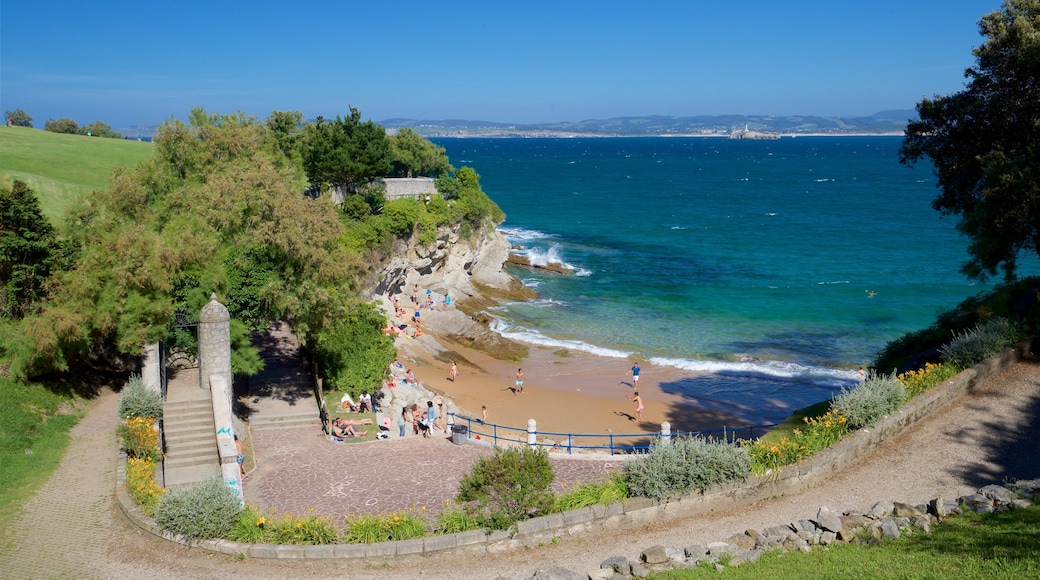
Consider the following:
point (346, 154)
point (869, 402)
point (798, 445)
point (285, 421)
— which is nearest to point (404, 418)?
point (285, 421)

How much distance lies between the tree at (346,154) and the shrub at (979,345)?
99.2 feet

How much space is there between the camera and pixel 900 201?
9888 cm

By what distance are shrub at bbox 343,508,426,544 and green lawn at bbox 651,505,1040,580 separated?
425 cm

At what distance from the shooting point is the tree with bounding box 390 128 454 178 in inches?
2051

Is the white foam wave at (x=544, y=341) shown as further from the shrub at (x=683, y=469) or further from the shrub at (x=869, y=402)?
the shrub at (x=683, y=469)

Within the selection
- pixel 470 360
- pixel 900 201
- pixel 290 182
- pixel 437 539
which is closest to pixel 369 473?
pixel 437 539

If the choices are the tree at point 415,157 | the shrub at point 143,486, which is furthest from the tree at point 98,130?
the shrub at point 143,486

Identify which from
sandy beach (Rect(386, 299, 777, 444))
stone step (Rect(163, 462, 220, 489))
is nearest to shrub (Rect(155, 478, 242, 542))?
stone step (Rect(163, 462, 220, 489))

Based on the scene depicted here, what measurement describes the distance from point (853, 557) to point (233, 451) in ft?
39.3

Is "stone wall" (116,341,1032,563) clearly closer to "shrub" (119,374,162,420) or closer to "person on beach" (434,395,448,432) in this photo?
"shrub" (119,374,162,420)

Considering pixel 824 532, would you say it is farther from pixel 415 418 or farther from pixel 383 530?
pixel 415 418

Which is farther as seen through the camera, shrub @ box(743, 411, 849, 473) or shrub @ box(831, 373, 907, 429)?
shrub @ box(831, 373, 907, 429)

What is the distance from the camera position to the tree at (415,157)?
52.1 metres

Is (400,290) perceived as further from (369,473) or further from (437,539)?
(437,539)
